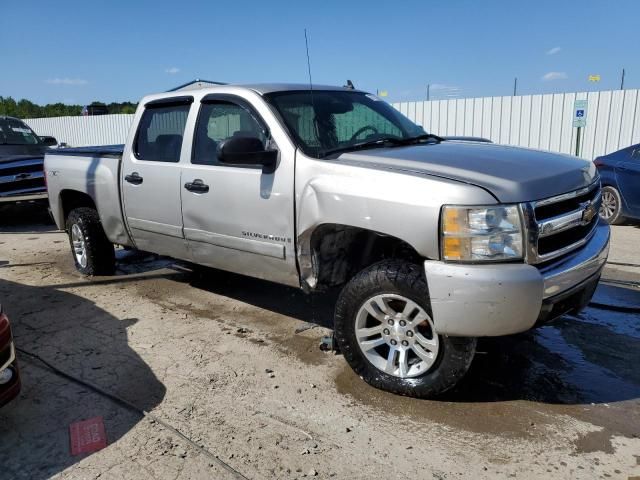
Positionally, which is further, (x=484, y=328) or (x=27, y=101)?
(x=27, y=101)

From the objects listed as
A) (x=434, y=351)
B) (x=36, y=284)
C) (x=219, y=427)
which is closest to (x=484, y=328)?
(x=434, y=351)

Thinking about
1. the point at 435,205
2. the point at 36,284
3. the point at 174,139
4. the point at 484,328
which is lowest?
the point at 36,284

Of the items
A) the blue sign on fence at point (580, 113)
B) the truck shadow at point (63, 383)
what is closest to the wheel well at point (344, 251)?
the truck shadow at point (63, 383)

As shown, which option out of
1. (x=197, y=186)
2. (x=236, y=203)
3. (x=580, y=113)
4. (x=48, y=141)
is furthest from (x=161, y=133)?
(x=580, y=113)

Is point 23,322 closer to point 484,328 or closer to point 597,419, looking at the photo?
point 484,328

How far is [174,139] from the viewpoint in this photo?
15.0ft

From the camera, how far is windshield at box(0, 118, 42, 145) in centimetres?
1070

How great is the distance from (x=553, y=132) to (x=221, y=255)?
1009cm

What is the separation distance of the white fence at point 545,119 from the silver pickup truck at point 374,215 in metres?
8.63

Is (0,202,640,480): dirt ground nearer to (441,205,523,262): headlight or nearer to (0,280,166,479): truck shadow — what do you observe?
(0,280,166,479): truck shadow

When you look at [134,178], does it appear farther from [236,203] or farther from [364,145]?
[364,145]

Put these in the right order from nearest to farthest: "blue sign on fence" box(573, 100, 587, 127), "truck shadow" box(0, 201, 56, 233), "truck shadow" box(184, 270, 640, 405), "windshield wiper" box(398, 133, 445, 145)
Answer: "truck shadow" box(184, 270, 640, 405) < "windshield wiper" box(398, 133, 445, 145) < "truck shadow" box(0, 201, 56, 233) < "blue sign on fence" box(573, 100, 587, 127)

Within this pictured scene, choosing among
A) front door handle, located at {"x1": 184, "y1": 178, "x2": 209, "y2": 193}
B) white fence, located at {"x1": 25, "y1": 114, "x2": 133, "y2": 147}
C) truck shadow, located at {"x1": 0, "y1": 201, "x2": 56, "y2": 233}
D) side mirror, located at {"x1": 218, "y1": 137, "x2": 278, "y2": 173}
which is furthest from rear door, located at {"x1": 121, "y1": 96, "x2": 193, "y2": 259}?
white fence, located at {"x1": 25, "y1": 114, "x2": 133, "y2": 147}

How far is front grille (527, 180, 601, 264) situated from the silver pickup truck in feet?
0.04
